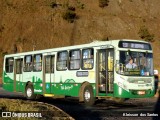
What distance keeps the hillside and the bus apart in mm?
38699

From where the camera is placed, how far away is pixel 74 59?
2205cm

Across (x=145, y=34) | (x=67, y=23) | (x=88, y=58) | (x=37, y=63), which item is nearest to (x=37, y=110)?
(x=88, y=58)

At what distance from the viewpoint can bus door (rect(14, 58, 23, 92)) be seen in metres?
27.5

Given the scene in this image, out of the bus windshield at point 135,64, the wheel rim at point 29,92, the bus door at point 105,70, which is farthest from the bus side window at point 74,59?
the wheel rim at point 29,92

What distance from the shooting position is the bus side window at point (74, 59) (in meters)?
21.8

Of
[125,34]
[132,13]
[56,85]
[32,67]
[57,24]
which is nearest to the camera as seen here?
[56,85]

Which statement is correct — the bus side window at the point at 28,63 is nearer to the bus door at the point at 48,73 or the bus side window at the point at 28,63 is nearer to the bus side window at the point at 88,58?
the bus door at the point at 48,73

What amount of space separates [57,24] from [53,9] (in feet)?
15.3

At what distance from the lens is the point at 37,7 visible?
239 ft

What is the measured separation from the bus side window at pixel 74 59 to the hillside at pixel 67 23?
133 feet

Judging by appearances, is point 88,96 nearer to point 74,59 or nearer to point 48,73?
point 74,59

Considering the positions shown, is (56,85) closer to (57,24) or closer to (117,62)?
(117,62)

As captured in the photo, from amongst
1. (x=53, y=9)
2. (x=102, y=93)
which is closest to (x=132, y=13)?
(x=53, y=9)

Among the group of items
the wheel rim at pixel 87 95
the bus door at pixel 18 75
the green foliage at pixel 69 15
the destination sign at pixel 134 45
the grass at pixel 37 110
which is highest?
the green foliage at pixel 69 15
